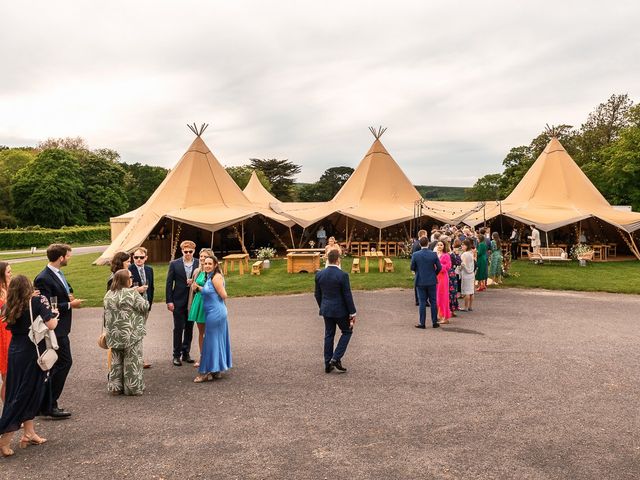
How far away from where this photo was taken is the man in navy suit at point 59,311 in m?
4.42

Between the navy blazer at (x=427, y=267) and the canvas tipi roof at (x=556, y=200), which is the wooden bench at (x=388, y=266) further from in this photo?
the navy blazer at (x=427, y=267)

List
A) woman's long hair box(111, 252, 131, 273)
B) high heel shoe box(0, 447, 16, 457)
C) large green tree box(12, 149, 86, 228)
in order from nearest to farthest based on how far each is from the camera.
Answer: high heel shoe box(0, 447, 16, 457) < woman's long hair box(111, 252, 131, 273) < large green tree box(12, 149, 86, 228)

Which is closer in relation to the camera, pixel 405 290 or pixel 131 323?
pixel 131 323

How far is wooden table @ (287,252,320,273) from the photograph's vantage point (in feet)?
50.2

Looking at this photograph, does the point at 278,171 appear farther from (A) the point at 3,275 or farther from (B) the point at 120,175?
(A) the point at 3,275

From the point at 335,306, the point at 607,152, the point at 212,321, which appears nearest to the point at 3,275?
the point at 212,321

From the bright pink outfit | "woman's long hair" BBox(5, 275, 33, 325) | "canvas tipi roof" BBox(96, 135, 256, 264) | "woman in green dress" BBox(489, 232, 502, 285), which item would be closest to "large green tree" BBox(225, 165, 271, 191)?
"canvas tipi roof" BBox(96, 135, 256, 264)

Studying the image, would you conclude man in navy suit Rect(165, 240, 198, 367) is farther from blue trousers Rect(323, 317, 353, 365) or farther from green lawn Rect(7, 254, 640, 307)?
green lawn Rect(7, 254, 640, 307)

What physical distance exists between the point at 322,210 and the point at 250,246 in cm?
382

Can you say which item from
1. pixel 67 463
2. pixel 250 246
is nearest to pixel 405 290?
pixel 67 463

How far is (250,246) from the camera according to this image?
2252 cm

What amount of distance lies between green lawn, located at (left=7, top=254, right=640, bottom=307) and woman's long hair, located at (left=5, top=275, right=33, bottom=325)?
7.69 meters

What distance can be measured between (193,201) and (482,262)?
13391mm

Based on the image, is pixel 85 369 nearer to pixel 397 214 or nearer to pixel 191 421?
pixel 191 421
